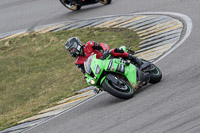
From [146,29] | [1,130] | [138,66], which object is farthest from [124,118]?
[146,29]

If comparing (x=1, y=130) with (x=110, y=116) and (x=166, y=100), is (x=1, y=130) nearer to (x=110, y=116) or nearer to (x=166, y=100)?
(x=110, y=116)

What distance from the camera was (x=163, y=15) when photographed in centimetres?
1536

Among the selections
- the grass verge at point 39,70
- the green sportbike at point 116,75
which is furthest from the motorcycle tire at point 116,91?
the grass verge at point 39,70

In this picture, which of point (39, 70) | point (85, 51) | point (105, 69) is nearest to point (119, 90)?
point (105, 69)

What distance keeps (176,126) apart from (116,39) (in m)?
8.58

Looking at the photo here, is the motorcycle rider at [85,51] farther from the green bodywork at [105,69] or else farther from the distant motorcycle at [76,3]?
the distant motorcycle at [76,3]

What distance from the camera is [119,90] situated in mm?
9234

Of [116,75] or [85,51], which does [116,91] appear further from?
[85,51]

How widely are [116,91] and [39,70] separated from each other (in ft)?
20.4

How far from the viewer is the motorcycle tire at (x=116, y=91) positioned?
9008mm

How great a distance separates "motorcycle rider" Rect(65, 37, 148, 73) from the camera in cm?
955

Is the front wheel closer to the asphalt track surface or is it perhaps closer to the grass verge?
the asphalt track surface

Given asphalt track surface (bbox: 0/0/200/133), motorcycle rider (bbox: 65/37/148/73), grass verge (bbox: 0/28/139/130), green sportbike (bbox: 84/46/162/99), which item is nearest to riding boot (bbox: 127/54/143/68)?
motorcycle rider (bbox: 65/37/148/73)

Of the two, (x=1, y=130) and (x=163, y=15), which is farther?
(x=163, y=15)
